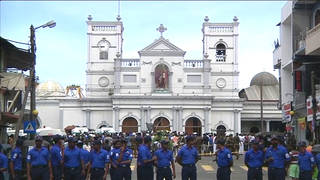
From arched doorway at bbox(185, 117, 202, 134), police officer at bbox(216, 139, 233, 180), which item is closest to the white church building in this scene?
arched doorway at bbox(185, 117, 202, 134)

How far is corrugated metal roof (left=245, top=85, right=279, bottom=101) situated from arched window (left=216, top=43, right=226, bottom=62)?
8.66 m

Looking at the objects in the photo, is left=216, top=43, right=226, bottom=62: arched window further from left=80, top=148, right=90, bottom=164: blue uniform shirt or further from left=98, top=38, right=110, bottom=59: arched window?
left=80, top=148, right=90, bottom=164: blue uniform shirt

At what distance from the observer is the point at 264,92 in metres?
79.6

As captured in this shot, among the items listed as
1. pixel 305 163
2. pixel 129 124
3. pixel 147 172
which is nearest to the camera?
pixel 305 163

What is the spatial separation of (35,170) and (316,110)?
17998 mm

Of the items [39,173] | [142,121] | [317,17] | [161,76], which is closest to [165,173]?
[39,173]

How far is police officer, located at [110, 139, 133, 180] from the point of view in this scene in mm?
16734

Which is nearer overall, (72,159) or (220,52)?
(72,159)

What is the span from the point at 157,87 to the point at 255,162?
174ft

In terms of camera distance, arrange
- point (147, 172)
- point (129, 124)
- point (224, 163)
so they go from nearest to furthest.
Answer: point (224, 163), point (147, 172), point (129, 124)

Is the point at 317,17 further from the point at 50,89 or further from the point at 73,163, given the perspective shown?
the point at 50,89

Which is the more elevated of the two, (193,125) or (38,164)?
(193,125)

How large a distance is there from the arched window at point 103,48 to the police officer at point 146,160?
54425 millimetres

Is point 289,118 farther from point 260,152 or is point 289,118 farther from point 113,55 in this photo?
point 113,55
